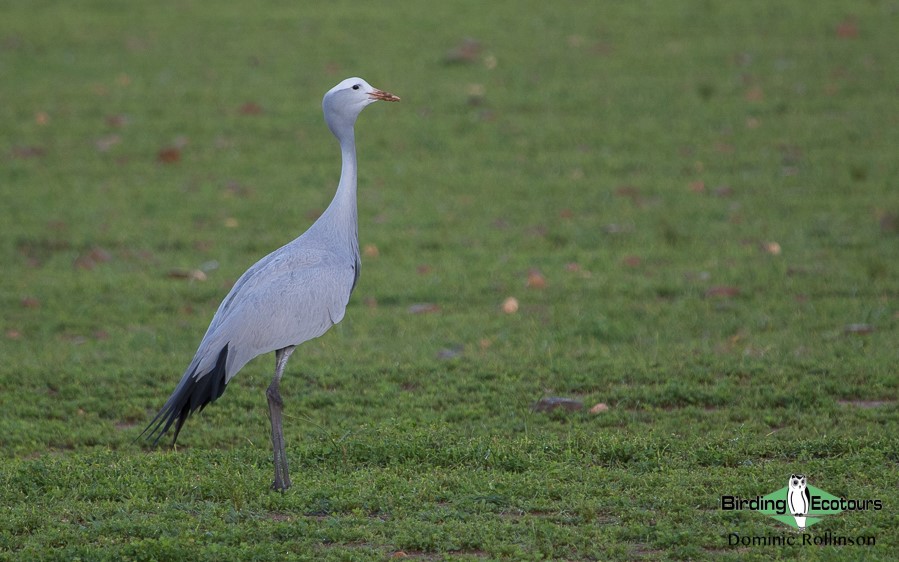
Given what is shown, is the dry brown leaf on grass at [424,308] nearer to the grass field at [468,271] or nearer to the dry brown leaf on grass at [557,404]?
the grass field at [468,271]

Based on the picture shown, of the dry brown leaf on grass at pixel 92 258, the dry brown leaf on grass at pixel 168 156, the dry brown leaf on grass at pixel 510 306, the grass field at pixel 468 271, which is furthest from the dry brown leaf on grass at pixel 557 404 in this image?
the dry brown leaf on grass at pixel 168 156

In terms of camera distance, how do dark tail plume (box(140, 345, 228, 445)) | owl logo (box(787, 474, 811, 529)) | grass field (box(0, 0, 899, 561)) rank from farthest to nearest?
dark tail plume (box(140, 345, 228, 445)) → grass field (box(0, 0, 899, 561)) → owl logo (box(787, 474, 811, 529))

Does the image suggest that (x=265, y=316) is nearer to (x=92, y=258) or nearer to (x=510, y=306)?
(x=510, y=306)

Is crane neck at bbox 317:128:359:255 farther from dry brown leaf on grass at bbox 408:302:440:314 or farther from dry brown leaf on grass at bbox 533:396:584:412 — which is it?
dry brown leaf on grass at bbox 408:302:440:314

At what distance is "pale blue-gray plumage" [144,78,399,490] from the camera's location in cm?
704

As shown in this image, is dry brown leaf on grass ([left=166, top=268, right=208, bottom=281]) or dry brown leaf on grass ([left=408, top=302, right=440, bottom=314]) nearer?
dry brown leaf on grass ([left=408, top=302, right=440, bottom=314])

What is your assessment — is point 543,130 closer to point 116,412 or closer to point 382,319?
point 382,319

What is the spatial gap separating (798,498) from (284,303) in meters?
3.32

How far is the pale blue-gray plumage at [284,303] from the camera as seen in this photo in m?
7.04

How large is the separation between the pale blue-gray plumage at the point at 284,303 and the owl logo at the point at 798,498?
9.62 feet

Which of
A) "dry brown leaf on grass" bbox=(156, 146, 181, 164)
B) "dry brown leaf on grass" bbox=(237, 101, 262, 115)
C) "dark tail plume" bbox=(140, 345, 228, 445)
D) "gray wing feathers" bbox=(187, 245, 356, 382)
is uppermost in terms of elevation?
"dry brown leaf on grass" bbox=(237, 101, 262, 115)

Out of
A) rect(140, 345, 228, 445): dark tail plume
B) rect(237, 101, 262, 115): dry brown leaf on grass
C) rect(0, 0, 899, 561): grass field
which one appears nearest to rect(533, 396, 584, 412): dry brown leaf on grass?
rect(0, 0, 899, 561): grass field

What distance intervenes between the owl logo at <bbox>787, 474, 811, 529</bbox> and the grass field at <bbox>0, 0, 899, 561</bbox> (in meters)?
0.17

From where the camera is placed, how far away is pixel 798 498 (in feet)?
21.1
